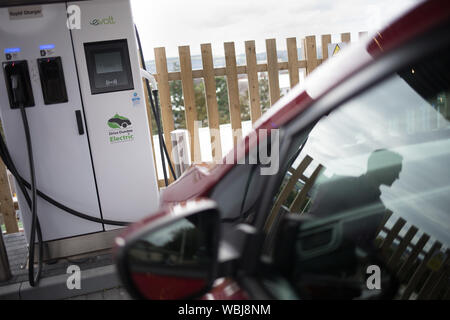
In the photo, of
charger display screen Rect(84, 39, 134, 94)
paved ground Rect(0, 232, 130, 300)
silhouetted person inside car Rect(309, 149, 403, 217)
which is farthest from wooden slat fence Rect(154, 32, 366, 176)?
silhouetted person inside car Rect(309, 149, 403, 217)

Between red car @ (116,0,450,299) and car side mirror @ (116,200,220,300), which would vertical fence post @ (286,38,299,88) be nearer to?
red car @ (116,0,450,299)

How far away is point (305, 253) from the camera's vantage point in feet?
3.41

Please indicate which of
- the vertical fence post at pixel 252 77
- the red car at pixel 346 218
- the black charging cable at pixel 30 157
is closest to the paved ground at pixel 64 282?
the black charging cable at pixel 30 157

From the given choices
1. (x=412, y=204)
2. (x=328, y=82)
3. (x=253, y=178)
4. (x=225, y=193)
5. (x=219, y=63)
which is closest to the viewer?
(x=328, y=82)

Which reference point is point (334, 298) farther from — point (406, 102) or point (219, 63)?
point (219, 63)

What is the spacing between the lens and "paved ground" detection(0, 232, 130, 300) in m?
3.41

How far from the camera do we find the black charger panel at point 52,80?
3.52m

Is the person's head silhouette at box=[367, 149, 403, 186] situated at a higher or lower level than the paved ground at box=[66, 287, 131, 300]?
higher

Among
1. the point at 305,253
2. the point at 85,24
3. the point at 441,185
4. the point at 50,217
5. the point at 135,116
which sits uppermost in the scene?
the point at 85,24

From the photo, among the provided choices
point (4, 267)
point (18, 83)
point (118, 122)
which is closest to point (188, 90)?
point (118, 122)

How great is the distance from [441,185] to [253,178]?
70 cm

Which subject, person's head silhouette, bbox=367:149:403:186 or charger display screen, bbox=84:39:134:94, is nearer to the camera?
person's head silhouette, bbox=367:149:403:186

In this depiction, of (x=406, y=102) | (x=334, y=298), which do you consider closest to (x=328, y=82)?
(x=406, y=102)

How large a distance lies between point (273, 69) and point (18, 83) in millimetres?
3403
